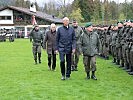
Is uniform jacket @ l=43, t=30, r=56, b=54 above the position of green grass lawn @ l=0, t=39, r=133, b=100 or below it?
above

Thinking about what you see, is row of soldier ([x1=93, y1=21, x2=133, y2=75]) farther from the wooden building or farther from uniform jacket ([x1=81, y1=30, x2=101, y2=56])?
the wooden building

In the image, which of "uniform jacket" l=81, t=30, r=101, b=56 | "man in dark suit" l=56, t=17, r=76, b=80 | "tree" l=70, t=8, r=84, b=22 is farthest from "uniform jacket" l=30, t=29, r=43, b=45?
"tree" l=70, t=8, r=84, b=22

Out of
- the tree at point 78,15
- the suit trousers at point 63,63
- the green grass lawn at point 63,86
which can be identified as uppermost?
the tree at point 78,15

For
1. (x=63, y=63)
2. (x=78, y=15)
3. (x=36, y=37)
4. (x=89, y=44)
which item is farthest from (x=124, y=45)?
(x=78, y=15)

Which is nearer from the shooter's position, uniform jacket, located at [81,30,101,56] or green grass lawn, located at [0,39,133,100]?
green grass lawn, located at [0,39,133,100]

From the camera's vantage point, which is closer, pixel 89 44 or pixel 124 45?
pixel 89 44

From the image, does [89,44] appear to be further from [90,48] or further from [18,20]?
[18,20]

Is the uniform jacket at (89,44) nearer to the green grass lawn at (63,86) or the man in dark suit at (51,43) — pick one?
the green grass lawn at (63,86)

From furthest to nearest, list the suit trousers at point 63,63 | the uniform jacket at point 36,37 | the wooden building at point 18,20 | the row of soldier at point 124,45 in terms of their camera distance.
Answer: the wooden building at point 18,20
the uniform jacket at point 36,37
the row of soldier at point 124,45
the suit trousers at point 63,63

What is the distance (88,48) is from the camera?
13.6 meters

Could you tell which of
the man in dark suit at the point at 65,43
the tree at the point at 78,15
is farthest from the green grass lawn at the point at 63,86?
the tree at the point at 78,15

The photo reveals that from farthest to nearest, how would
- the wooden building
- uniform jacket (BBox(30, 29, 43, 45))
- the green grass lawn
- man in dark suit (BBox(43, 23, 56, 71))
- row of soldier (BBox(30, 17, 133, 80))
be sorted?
the wooden building → uniform jacket (BBox(30, 29, 43, 45)) → man in dark suit (BBox(43, 23, 56, 71)) → row of soldier (BBox(30, 17, 133, 80)) → the green grass lawn

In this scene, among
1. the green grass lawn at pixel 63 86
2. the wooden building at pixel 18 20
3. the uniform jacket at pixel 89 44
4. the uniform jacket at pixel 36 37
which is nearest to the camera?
the green grass lawn at pixel 63 86

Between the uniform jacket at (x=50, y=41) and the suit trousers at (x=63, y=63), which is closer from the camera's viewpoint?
the suit trousers at (x=63, y=63)
